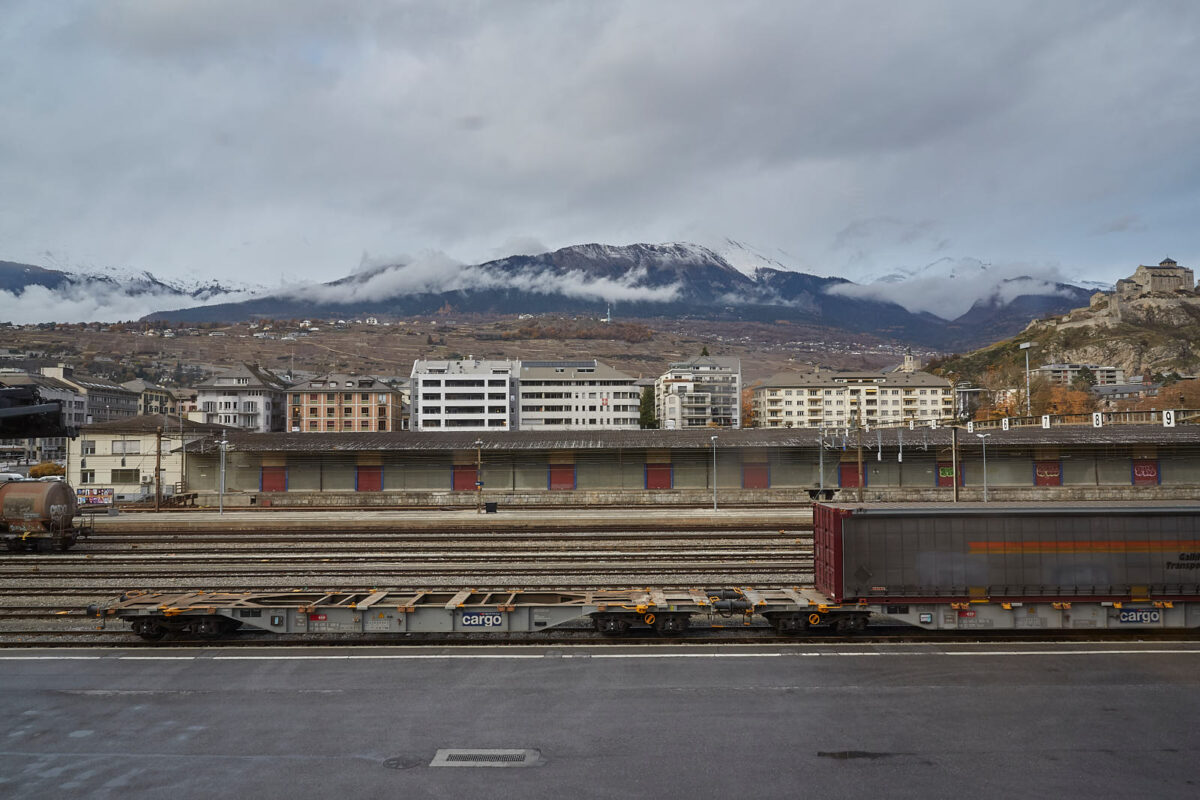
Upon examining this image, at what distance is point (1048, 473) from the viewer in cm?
5403

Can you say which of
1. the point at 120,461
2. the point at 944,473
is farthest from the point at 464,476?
the point at 944,473

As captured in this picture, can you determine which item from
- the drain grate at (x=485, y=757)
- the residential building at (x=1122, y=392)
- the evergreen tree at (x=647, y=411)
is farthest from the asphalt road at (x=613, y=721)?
the residential building at (x=1122, y=392)

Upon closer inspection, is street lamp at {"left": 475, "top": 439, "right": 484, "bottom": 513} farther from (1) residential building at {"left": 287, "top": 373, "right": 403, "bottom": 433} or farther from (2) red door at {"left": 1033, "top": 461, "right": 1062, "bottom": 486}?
(1) residential building at {"left": 287, "top": 373, "right": 403, "bottom": 433}

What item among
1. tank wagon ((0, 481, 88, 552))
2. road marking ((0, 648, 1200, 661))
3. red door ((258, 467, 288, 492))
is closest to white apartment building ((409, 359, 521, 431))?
red door ((258, 467, 288, 492))

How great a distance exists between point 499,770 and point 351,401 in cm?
12350

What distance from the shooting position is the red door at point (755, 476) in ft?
182

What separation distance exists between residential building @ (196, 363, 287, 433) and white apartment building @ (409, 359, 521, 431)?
99.9 ft

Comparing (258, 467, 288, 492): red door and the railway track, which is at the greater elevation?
(258, 467, 288, 492): red door

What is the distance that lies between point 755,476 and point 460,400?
76271mm

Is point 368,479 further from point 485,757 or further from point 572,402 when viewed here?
point 572,402

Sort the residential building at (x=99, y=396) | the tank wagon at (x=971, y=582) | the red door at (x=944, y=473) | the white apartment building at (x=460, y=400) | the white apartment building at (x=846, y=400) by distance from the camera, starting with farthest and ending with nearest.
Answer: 1. the white apartment building at (x=846, y=400)
2. the residential building at (x=99, y=396)
3. the white apartment building at (x=460, y=400)
4. the red door at (x=944, y=473)
5. the tank wagon at (x=971, y=582)

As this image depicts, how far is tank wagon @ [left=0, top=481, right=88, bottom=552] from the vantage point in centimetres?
3209

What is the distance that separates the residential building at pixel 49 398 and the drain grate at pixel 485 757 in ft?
410

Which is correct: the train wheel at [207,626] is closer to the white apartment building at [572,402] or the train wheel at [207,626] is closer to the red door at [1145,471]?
the red door at [1145,471]
